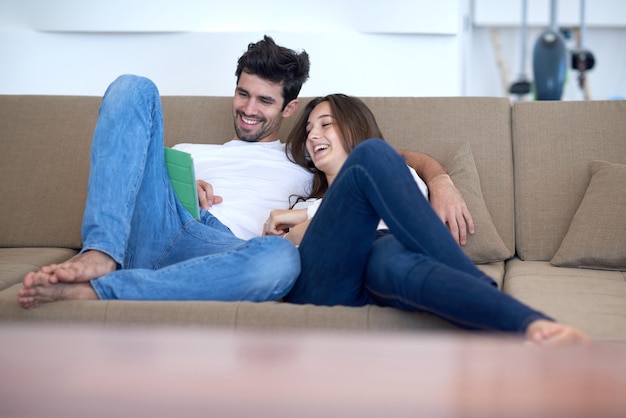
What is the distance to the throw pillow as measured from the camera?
229 cm

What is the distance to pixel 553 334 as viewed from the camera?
1.25 meters

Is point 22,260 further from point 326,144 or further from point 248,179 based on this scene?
point 326,144

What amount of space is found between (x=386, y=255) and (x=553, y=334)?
1.60ft

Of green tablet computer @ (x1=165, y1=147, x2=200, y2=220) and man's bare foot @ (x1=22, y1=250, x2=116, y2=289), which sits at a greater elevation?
green tablet computer @ (x1=165, y1=147, x2=200, y2=220)

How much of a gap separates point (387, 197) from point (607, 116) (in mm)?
1152

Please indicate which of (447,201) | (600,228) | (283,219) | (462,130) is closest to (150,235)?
(283,219)

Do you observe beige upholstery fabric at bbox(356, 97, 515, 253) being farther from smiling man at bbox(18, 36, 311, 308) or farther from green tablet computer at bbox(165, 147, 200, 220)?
green tablet computer at bbox(165, 147, 200, 220)

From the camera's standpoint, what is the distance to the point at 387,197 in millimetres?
1643

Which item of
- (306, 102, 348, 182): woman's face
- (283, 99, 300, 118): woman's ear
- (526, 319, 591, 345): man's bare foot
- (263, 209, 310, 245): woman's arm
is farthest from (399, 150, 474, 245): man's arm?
(526, 319, 591, 345): man's bare foot

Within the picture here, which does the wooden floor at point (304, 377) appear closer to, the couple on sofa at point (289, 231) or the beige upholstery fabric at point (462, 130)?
the couple on sofa at point (289, 231)

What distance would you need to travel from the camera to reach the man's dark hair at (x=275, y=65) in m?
2.44

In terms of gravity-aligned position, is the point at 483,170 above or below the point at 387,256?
above

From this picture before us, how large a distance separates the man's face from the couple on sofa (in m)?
0.12

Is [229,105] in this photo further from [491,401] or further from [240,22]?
[491,401]
